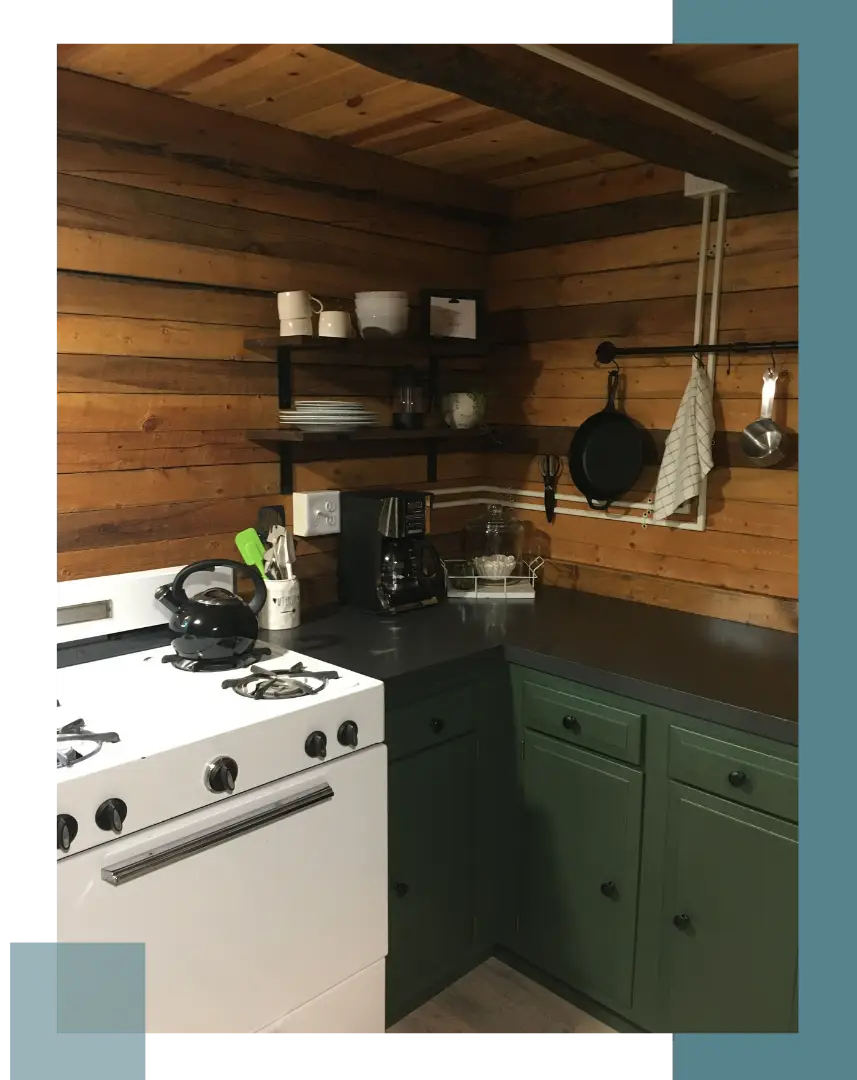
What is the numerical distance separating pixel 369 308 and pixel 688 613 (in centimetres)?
120

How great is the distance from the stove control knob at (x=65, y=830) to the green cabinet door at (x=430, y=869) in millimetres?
743

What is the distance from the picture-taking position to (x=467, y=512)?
9.55 feet

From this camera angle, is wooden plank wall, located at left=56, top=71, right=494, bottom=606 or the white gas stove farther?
wooden plank wall, located at left=56, top=71, right=494, bottom=606

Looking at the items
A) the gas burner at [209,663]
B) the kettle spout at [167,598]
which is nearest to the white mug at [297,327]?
the kettle spout at [167,598]

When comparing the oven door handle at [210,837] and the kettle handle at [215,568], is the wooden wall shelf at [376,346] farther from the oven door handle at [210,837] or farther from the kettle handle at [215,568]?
the oven door handle at [210,837]

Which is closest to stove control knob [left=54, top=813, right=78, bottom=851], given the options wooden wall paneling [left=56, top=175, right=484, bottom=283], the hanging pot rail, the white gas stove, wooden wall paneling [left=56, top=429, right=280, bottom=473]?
the white gas stove

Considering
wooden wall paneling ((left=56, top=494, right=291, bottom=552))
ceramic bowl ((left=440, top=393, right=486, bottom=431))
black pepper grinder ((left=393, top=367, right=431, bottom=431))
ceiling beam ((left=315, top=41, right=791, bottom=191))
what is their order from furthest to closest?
ceramic bowl ((left=440, top=393, right=486, bottom=431)) → black pepper grinder ((left=393, top=367, right=431, bottom=431)) → wooden wall paneling ((left=56, top=494, right=291, bottom=552)) → ceiling beam ((left=315, top=41, right=791, bottom=191))

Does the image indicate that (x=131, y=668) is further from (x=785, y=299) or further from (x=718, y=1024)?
(x=785, y=299)

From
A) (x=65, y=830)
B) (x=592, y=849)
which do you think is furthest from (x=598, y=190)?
(x=65, y=830)

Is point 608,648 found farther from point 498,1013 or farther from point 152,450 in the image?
point 152,450

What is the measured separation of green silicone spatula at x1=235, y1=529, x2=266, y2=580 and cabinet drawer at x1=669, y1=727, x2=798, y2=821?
1043mm

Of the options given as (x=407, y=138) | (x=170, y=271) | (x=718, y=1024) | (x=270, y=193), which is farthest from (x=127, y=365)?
(x=718, y=1024)

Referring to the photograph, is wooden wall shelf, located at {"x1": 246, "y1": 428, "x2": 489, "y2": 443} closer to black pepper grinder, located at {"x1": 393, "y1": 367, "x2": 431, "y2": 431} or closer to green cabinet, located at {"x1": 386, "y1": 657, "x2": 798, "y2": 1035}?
black pepper grinder, located at {"x1": 393, "y1": 367, "x2": 431, "y2": 431}

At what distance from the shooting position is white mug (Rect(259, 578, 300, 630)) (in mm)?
2223
